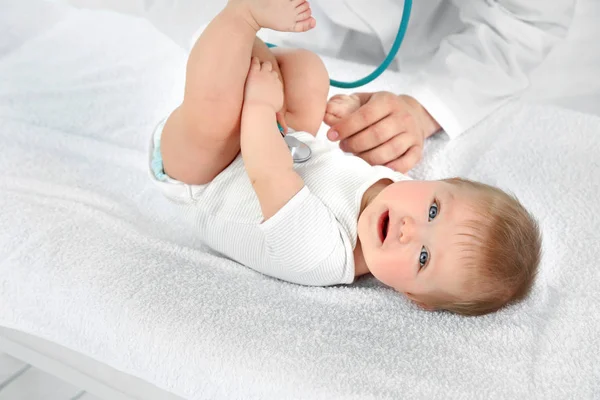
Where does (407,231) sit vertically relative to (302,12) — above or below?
below

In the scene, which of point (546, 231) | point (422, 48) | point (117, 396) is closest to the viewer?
point (117, 396)

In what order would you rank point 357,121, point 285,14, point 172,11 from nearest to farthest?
point 285,14 → point 357,121 → point 172,11

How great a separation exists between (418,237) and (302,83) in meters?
0.30

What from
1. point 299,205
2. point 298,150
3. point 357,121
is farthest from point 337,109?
point 299,205

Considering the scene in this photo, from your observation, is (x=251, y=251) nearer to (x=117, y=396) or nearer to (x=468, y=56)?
(x=117, y=396)

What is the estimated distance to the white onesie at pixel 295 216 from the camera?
0.92 meters

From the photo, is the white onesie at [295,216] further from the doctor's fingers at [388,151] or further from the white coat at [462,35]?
the white coat at [462,35]

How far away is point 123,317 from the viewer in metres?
0.88

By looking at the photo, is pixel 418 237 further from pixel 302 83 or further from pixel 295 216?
pixel 302 83

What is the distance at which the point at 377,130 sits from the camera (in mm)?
1133

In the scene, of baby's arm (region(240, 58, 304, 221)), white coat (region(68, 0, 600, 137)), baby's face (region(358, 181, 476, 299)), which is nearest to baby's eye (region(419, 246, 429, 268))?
baby's face (region(358, 181, 476, 299))

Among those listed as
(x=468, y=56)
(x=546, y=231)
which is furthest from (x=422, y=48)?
(x=546, y=231)

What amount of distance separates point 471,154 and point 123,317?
2.25ft

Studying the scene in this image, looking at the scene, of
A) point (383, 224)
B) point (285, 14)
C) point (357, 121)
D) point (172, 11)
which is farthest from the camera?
point (172, 11)
